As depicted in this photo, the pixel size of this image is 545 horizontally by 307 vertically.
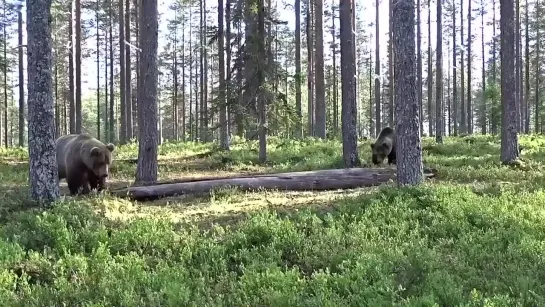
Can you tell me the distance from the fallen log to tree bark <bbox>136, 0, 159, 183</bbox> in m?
1.18

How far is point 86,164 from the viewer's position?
12.6 meters

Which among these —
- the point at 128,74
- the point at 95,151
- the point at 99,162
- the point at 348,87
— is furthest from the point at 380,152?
the point at 128,74

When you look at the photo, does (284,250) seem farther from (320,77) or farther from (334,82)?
(334,82)

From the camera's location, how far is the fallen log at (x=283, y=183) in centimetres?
1212

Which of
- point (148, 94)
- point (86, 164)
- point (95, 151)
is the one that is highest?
point (148, 94)

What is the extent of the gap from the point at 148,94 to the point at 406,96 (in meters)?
6.57

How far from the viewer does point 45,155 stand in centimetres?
991

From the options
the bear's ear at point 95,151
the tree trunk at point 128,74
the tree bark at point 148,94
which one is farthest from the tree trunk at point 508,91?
the tree trunk at point 128,74

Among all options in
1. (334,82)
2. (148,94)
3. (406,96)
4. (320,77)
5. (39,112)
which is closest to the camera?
(39,112)

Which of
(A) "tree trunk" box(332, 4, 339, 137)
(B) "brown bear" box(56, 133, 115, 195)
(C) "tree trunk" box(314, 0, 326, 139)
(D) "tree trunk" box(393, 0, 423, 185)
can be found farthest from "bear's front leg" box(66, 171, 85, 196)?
(A) "tree trunk" box(332, 4, 339, 137)

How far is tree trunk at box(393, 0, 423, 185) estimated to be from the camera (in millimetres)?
10680

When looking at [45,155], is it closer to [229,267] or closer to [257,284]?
[229,267]

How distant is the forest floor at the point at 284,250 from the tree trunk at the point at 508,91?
20.5 ft

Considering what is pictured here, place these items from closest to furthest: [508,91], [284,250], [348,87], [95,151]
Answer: [284,250], [95,151], [348,87], [508,91]
